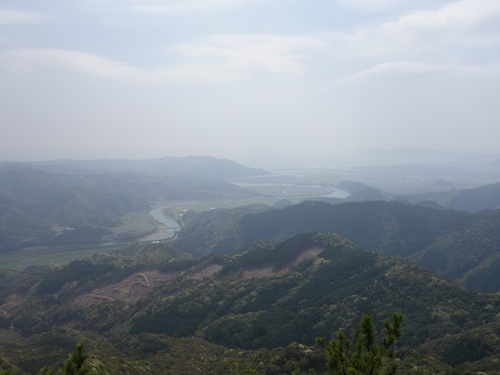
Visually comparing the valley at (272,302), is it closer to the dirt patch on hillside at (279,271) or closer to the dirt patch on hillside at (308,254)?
the dirt patch on hillside at (308,254)

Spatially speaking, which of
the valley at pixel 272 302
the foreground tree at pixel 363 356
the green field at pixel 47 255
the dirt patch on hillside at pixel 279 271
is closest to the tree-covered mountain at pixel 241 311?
the valley at pixel 272 302

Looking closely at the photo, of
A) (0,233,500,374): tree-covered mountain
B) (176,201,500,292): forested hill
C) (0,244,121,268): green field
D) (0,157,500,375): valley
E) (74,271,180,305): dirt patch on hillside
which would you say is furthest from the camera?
(0,244,121,268): green field

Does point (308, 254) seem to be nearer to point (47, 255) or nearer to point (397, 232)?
point (397, 232)

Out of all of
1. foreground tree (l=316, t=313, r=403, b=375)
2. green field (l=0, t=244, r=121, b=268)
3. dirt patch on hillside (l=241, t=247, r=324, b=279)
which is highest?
foreground tree (l=316, t=313, r=403, b=375)

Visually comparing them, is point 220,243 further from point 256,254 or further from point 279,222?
point 256,254

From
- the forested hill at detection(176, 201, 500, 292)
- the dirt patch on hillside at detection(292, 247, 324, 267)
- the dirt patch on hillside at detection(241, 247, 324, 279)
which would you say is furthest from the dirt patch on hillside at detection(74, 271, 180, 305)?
the forested hill at detection(176, 201, 500, 292)

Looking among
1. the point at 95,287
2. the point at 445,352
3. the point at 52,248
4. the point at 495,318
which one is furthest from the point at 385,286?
the point at 52,248

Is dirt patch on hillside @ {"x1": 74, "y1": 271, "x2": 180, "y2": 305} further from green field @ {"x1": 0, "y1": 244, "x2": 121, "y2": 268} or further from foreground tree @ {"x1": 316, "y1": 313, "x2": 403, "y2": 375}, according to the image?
foreground tree @ {"x1": 316, "y1": 313, "x2": 403, "y2": 375}
